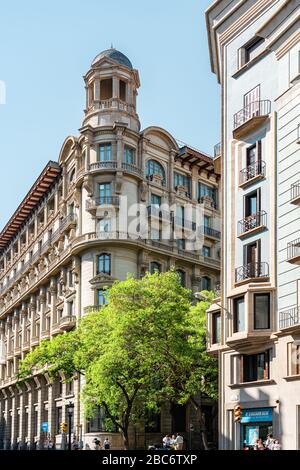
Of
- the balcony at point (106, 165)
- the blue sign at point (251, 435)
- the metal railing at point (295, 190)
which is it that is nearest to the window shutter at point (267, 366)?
the blue sign at point (251, 435)

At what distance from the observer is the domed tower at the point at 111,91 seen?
209 ft

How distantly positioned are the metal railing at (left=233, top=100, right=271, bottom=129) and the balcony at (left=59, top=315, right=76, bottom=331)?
29.9 meters

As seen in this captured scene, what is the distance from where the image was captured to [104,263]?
61.8 m

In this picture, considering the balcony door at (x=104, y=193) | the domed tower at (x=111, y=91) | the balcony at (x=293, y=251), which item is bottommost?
the balcony at (x=293, y=251)

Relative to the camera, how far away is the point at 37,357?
51.8 metres

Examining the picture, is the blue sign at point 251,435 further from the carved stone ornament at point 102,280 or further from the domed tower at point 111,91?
the domed tower at point 111,91

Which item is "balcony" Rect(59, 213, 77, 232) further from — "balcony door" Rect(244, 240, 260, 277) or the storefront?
the storefront

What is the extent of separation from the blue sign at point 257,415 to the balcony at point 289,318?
401cm

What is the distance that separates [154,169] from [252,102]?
101 feet

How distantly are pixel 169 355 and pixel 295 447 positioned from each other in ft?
44.1

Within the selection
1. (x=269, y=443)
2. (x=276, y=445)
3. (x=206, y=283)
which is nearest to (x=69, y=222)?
(x=206, y=283)

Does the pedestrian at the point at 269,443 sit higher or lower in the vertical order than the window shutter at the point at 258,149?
lower
